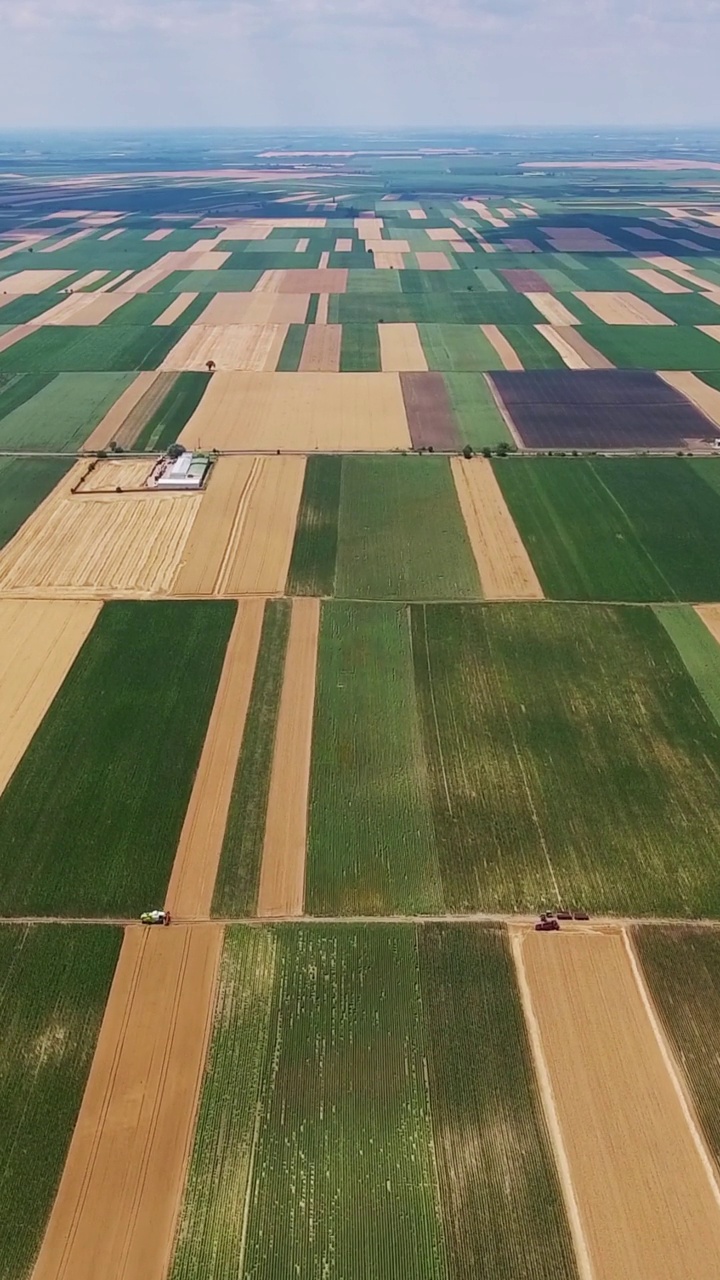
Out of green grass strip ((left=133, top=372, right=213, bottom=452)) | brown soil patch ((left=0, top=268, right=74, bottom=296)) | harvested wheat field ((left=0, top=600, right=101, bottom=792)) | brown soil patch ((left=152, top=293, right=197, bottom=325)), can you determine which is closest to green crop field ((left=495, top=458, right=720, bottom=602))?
harvested wheat field ((left=0, top=600, right=101, bottom=792))

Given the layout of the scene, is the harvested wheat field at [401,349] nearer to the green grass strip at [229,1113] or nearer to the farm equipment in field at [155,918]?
the farm equipment in field at [155,918]

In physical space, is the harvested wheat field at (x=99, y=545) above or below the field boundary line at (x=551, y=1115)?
above

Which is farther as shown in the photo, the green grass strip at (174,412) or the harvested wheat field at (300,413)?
the green grass strip at (174,412)

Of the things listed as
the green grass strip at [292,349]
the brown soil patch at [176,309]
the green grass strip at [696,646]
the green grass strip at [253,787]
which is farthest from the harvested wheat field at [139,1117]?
the brown soil patch at [176,309]

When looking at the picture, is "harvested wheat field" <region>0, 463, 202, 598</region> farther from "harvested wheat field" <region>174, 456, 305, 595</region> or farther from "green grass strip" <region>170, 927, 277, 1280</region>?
"green grass strip" <region>170, 927, 277, 1280</region>

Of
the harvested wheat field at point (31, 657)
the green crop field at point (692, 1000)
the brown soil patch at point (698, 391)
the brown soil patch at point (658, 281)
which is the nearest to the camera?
the green crop field at point (692, 1000)

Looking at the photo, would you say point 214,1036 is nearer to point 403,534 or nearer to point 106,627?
point 106,627

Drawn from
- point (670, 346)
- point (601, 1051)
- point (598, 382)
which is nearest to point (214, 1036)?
point (601, 1051)

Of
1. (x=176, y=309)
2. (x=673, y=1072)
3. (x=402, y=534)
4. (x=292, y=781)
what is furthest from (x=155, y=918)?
(x=176, y=309)

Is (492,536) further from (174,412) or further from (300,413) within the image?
(174,412)
